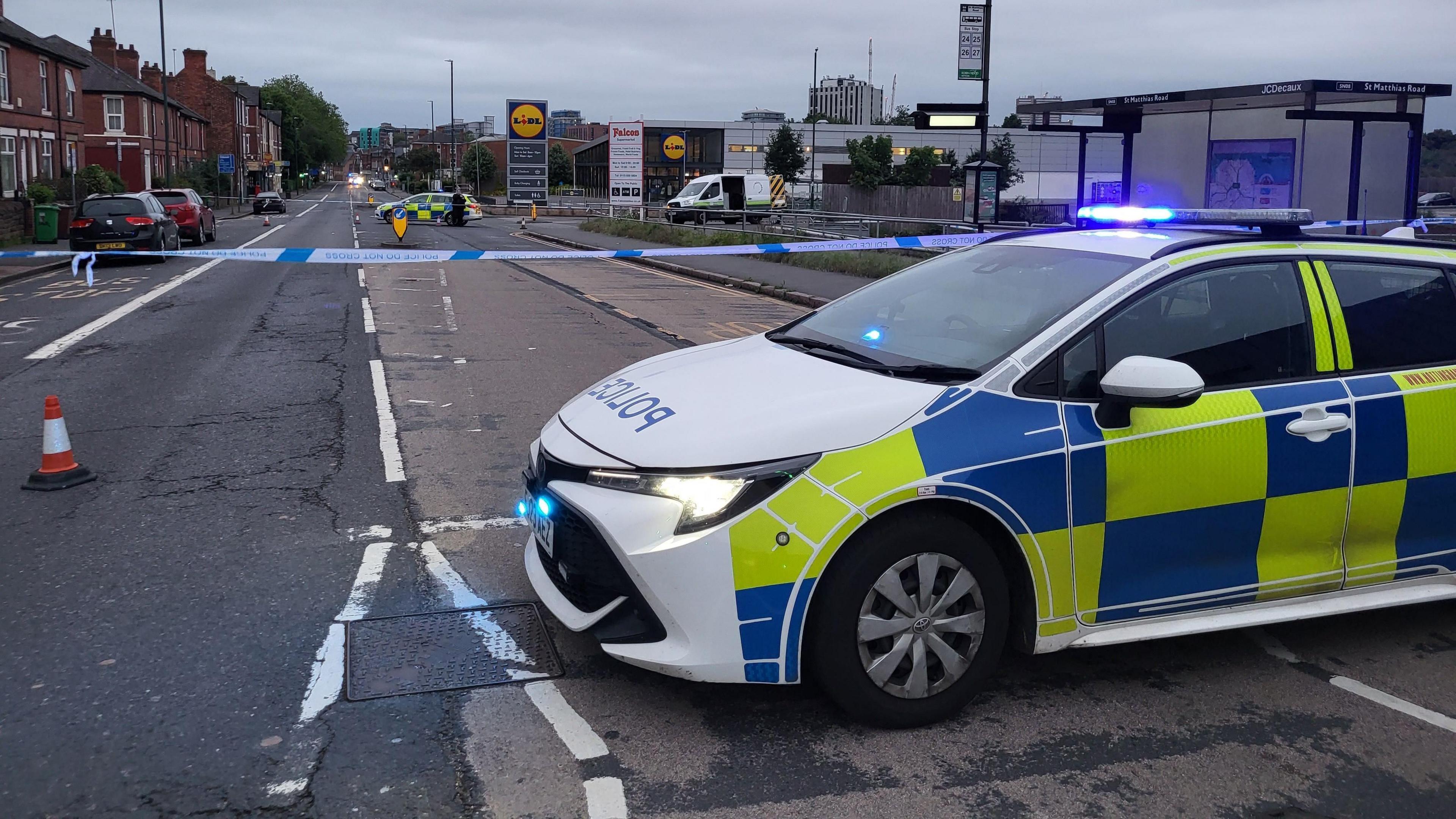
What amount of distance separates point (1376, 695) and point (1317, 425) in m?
1.02

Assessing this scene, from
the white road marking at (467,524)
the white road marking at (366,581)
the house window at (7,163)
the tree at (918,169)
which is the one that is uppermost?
the tree at (918,169)

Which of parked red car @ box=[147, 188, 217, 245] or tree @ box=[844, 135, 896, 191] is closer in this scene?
parked red car @ box=[147, 188, 217, 245]

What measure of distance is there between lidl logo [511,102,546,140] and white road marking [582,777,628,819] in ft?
200

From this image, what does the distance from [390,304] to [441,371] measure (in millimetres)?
6599

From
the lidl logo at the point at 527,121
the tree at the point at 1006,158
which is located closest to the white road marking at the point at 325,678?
the lidl logo at the point at 527,121

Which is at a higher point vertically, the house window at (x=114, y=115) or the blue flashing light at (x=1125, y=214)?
the house window at (x=114, y=115)

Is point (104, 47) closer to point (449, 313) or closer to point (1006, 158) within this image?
point (1006, 158)

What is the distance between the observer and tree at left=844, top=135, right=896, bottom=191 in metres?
67.5

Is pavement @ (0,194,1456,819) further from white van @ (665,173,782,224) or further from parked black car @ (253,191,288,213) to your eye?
parked black car @ (253,191,288,213)

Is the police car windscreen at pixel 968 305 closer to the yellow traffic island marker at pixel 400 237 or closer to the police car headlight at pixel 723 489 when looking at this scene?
the police car headlight at pixel 723 489

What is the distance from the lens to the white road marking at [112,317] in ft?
40.3

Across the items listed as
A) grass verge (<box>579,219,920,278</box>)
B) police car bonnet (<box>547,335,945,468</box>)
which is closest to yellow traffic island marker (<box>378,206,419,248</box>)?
grass verge (<box>579,219,920,278</box>)

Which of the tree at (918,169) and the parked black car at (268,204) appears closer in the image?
the parked black car at (268,204)

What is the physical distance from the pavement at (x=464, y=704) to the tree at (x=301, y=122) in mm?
132725
